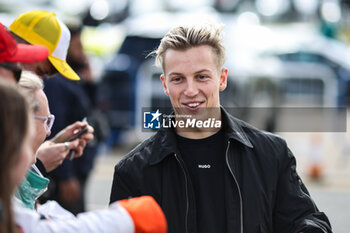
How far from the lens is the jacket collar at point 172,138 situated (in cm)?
258

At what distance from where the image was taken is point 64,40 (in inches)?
128

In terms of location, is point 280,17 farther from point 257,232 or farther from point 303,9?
point 257,232

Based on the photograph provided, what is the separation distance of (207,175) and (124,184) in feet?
1.28

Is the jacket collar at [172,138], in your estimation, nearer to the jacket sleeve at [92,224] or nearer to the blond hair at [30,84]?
the blond hair at [30,84]

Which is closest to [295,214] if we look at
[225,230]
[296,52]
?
[225,230]

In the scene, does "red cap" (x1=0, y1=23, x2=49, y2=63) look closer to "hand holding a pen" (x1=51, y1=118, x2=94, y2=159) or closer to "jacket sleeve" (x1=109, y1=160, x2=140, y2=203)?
"jacket sleeve" (x1=109, y1=160, x2=140, y2=203)

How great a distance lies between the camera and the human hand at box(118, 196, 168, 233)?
1797mm

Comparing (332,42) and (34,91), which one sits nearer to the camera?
(34,91)

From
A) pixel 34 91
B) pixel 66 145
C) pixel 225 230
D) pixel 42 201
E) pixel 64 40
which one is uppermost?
pixel 64 40

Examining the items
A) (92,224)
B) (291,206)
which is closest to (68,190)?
(291,206)

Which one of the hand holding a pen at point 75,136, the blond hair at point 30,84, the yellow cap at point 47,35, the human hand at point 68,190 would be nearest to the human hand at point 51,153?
the hand holding a pen at point 75,136

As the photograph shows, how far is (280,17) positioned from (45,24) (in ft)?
99.6

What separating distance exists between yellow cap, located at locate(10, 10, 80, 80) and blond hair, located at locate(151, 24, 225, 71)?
A: 2.14 feet

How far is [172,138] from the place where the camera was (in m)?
2.65
